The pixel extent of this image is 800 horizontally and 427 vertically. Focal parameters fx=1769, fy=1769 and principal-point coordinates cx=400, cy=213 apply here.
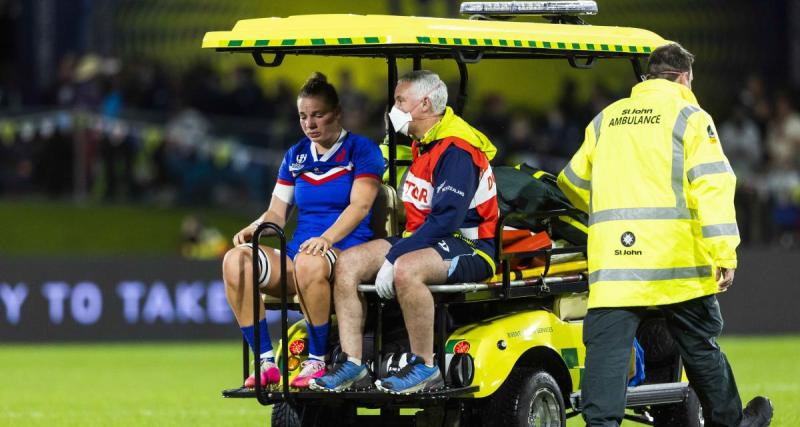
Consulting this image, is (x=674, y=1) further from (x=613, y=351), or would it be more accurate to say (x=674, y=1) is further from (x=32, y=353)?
(x=613, y=351)

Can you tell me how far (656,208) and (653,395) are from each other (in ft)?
5.24

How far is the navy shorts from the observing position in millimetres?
8500

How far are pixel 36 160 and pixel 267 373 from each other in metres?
11.1

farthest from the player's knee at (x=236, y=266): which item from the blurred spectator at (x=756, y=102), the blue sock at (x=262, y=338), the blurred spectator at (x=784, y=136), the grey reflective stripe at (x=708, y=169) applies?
the blurred spectator at (x=756, y=102)

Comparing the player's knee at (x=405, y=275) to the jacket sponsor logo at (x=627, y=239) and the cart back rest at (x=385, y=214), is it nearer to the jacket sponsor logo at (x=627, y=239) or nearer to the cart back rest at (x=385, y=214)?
the cart back rest at (x=385, y=214)

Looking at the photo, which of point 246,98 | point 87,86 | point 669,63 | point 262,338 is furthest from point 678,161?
point 87,86

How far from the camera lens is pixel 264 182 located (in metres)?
19.1

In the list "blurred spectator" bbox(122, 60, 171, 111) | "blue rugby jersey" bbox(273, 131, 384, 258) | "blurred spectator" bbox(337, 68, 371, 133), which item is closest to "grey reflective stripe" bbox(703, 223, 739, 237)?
"blue rugby jersey" bbox(273, 131, 384, 258)

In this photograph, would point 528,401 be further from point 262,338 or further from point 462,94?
point 462,94

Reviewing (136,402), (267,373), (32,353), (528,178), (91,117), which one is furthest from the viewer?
(91,117)

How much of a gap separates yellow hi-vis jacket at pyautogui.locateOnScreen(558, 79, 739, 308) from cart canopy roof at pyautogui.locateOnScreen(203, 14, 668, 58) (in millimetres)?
906

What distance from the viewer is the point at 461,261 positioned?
854 cm

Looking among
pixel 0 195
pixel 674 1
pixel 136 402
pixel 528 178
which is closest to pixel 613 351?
pixel 528 178

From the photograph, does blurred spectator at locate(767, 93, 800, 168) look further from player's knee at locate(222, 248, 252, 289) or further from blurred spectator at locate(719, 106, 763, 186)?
player's knee at locate(222, 248, 252, 289)
